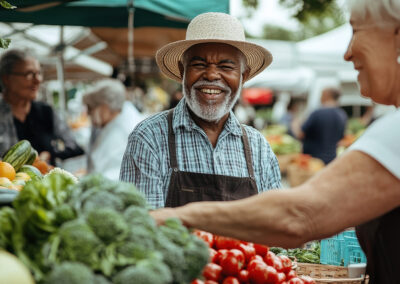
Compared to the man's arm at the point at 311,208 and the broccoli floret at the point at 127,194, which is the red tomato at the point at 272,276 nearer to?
the man's arm at the point at 311,208

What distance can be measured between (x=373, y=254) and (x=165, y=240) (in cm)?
84

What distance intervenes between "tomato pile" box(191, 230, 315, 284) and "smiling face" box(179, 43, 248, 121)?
3.88 ft

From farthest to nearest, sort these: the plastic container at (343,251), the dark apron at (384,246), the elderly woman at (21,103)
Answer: the elderly woman at (21,103)
the plastic container at (343,251)
the dark apron at (384,246)

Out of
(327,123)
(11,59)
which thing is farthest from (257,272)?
(327,123)

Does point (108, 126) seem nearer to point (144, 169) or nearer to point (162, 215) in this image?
point (144, 169)

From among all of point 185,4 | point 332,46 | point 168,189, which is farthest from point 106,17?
point 332,46

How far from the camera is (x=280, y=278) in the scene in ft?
6.25

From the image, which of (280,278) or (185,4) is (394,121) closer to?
(280,278)

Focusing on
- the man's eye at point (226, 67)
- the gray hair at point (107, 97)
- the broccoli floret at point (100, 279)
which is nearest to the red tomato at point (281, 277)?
the broccoli floret at point (100, 279)

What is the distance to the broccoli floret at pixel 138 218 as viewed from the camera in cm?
134

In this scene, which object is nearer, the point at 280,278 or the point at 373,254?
the point at 373,254

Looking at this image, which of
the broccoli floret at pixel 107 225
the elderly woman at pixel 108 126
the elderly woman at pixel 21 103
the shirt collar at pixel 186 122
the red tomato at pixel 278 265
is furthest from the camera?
the elderly woman at pixel 108 126

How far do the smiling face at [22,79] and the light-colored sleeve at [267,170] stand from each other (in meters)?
2.80

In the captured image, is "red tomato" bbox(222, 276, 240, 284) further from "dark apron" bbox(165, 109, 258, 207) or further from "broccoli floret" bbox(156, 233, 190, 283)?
"dark apron" bbox(165, 109, 258, 207)
